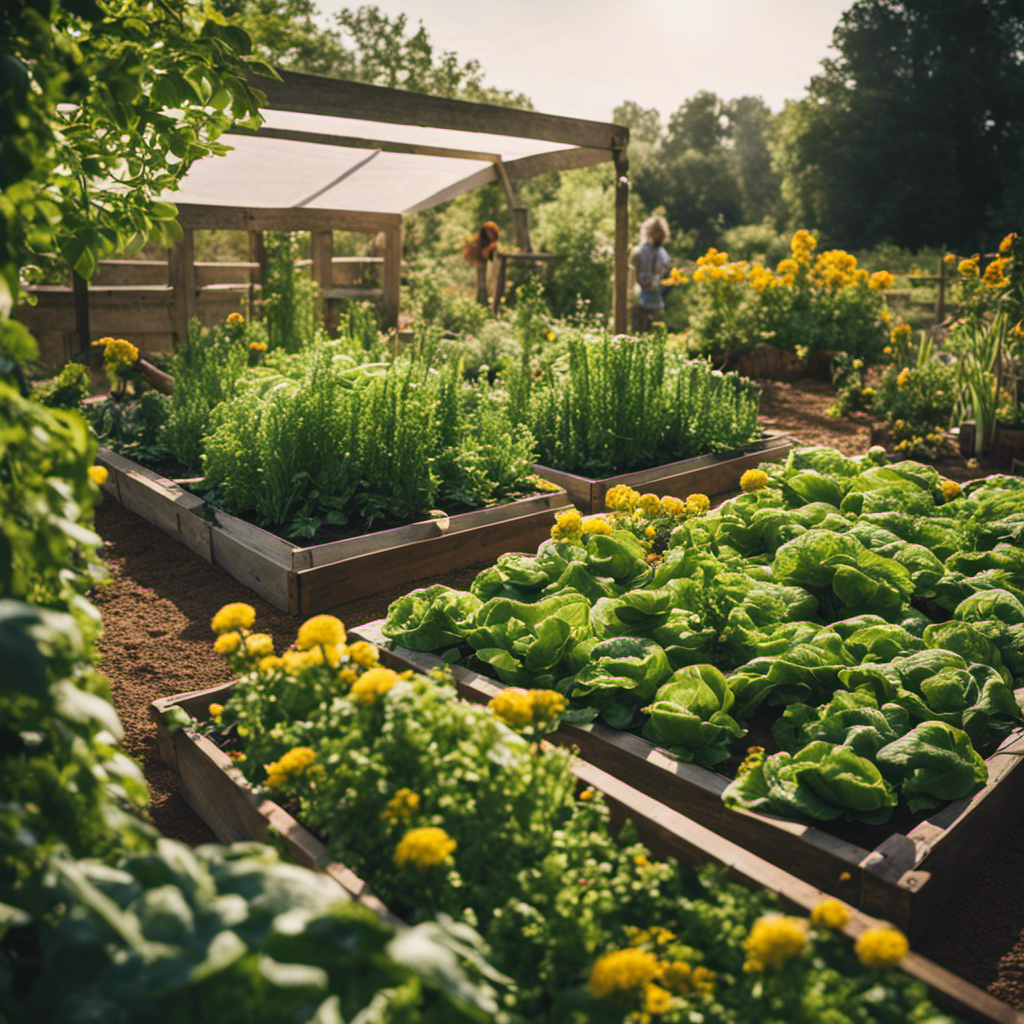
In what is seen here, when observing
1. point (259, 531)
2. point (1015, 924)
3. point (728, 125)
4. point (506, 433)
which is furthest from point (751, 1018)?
point (728, 125)

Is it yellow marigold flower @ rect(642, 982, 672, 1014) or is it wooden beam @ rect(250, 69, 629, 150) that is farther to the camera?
wooden beam @ rect(250, 69, 629, 150)

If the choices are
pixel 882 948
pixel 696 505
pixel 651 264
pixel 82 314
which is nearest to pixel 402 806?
pixel 882 948

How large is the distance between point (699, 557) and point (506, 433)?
2.20 meters

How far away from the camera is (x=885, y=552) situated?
3.04 metres

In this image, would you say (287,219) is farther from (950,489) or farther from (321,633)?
(321,633)

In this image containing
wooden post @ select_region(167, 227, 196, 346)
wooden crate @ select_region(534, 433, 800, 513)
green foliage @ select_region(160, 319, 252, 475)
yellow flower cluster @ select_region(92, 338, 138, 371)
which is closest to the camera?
wooden crate @ select_region(534, 433, 800, 513)

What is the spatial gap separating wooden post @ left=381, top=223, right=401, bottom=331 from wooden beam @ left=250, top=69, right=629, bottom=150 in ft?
6.07

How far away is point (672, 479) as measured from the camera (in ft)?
16.0

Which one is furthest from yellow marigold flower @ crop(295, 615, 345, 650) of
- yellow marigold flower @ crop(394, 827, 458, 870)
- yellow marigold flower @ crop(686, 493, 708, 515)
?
yellow marigold flower @ crop(686, 493, 708, 515)

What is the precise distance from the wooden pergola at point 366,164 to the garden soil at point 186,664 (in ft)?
9.88

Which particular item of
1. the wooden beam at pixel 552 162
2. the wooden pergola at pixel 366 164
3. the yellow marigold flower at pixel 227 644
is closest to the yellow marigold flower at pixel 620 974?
the yellow marigold flower at pixel 227 644

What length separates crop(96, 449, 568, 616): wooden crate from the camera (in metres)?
3.59

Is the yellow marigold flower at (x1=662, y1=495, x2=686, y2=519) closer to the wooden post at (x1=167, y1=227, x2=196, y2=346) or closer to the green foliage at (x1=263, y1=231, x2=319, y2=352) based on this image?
the green foliage at (x1=263, y1=231, x2=319, y2=352)

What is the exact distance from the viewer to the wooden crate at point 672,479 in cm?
473
